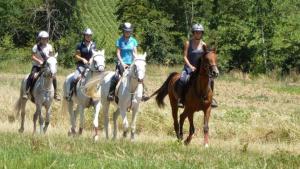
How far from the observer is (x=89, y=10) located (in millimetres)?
86312

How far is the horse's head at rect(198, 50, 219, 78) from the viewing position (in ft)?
47.0

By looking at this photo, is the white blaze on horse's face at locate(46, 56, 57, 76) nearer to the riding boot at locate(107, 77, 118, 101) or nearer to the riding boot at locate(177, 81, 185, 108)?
the riding boot at locate(107, 77, 118, 101)

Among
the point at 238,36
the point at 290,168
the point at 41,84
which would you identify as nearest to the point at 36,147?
the point at 290,168

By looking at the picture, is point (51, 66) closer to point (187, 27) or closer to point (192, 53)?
point (192, 53)

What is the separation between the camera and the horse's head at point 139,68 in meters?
15.8

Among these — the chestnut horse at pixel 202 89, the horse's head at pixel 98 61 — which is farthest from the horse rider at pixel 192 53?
the horse's head at pixel 98 61

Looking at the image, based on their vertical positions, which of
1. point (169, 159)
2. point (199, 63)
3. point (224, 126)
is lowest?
point (224, 126)

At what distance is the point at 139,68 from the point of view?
15812 millimetres

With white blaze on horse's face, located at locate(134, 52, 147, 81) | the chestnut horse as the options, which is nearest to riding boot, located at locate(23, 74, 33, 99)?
white blaze on horse's face, located at locate(134, 52, 147, 81)

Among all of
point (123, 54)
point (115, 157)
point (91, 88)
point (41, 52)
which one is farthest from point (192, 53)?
point (115, 157)

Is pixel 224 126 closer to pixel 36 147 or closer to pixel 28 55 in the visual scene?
pixel 36 147

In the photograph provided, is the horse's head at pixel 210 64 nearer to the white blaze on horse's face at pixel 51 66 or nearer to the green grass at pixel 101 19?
the white blaze on horse's face at pixel 51 66

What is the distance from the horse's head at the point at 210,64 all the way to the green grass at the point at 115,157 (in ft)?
8.90

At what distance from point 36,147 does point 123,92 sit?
233 inches
